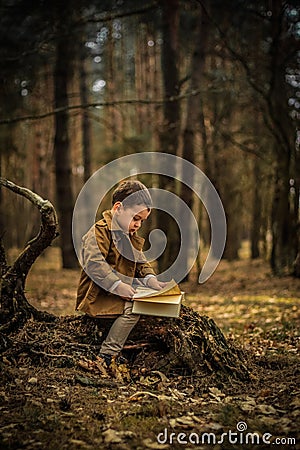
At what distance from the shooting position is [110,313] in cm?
502

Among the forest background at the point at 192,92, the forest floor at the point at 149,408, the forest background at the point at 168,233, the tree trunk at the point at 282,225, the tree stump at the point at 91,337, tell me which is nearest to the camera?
the forest floor at the point at 149,408

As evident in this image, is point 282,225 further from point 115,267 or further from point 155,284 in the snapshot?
point 115,267

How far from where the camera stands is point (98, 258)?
16.4ft

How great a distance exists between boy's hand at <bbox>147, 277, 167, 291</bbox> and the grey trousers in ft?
0.93

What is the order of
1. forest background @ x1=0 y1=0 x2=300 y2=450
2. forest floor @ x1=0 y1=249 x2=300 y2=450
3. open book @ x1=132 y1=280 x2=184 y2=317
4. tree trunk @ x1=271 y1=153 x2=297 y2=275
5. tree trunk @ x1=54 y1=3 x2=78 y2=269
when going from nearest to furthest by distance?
1. forest floor @ x1=0 y1=249 x2=300 y2=450
2. forest background @ x1=0 y1=0 x2=300 y2=450
3. open book @ x1=132 y1=280 x2=184 y2=317
4. tree trunk @ x1=271 y1=153 x2=297 y2=275
5. tree trunk @ x1=54 y1=3 x2=78 y2=269

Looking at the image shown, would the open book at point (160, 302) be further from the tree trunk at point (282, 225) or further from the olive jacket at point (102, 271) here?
the tree trunk at point (282, 225)

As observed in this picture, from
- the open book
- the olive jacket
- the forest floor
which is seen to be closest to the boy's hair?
the olive jacket

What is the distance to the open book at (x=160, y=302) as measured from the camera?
4766 mm

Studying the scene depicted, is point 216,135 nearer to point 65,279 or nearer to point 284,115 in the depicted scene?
point 284,115

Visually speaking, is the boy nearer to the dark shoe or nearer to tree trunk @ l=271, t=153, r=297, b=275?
the dark shoe

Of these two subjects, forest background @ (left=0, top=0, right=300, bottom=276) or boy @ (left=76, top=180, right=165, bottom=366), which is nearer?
boy @ (left=76, top=180, right=165, bottom=366)

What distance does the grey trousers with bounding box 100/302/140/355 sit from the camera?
16.5 feet

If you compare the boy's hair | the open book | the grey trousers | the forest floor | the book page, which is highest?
the boy's hair

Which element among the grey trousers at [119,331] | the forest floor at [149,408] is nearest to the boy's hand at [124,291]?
the grey trousers at [119,331]
